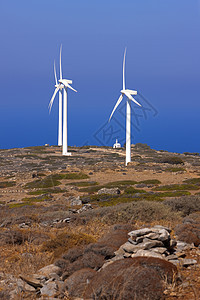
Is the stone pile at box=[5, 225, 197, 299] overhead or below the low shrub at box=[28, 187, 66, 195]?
overhead

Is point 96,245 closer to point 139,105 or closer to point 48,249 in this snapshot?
point 48,249

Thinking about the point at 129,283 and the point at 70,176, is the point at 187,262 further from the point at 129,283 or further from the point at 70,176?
the point at 70,176

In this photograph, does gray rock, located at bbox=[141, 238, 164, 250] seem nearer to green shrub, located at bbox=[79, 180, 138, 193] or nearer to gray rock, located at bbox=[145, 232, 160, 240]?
gray rock, located at bbox=[145, 232, 160, 240]

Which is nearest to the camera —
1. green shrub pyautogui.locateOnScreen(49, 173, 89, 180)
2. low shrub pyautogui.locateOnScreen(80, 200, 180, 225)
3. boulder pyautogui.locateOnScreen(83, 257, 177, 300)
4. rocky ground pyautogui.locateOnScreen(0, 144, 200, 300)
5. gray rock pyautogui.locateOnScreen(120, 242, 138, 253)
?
boulder pyautogui.locateOnScreen(83, 257, 177, 300)

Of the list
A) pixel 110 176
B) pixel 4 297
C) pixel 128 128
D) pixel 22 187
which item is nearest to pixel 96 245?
pixel 4 297

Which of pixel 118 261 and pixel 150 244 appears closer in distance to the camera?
pixel 118 261

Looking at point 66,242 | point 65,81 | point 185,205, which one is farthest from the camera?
point 65,81

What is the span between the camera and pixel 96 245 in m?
8.50

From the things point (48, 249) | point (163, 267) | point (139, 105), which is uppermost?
point (139, 105)

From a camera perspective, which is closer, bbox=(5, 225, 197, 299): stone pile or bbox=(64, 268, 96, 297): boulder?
bbox=(64, 268, 96, 297): boulder

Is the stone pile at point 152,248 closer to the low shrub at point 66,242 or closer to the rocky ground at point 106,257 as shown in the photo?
the rocky ground at point 106,257

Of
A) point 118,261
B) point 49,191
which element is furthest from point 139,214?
point 49,191

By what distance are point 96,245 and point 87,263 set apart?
3.36 feet

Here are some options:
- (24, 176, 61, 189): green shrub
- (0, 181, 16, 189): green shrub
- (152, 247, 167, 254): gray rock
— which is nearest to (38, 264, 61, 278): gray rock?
(152, 247, 167, 254): gray rock
